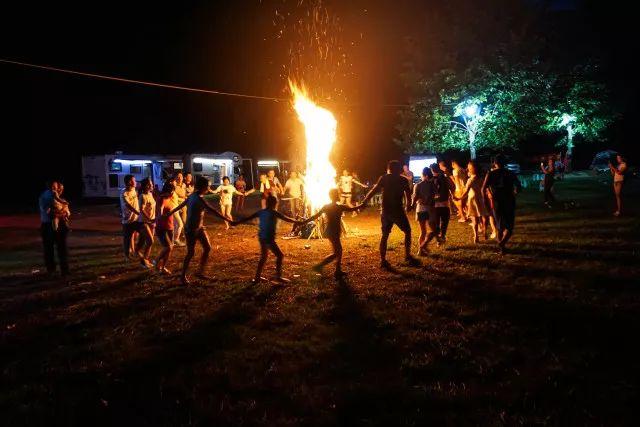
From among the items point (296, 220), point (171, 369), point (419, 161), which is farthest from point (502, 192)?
point (419, 161)

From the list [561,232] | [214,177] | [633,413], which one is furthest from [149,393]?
[214,177]

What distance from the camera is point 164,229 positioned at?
9812 millimetres

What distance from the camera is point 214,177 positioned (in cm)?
4016

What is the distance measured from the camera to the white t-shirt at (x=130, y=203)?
10.4 metres

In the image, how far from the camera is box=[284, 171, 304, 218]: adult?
1745 centimetres

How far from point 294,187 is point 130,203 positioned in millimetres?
7715

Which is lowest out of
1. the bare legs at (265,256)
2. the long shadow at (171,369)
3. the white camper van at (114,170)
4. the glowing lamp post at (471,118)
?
the long shadow at (171,369)

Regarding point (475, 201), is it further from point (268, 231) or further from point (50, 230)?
point (50, 230)

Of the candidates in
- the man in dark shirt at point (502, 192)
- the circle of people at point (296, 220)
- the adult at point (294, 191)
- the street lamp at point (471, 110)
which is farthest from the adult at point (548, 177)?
the street lamp at point (471, 110)

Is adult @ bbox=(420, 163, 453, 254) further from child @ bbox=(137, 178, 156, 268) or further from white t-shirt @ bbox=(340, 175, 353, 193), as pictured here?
white t-shirt @ bbox=(340, 175, 353, 193)

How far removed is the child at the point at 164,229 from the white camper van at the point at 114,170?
2532 centimetres

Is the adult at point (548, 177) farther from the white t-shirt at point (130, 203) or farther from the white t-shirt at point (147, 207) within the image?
the white t-shirt at point (130, 203)

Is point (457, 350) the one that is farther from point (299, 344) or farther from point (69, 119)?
point (69, 119)

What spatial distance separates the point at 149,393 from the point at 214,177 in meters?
36.6
